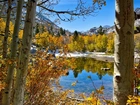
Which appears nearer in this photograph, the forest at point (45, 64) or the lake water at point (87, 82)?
the forest at point (45, 64)

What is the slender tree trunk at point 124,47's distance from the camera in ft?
5.17

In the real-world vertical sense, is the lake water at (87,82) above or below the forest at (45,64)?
below

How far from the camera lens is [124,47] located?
1.57 metres

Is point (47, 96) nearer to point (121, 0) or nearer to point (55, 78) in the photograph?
point (55, 78)

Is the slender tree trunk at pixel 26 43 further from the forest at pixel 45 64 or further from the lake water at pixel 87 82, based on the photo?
the lake water at pixel 87 82

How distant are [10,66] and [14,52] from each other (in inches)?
12.8

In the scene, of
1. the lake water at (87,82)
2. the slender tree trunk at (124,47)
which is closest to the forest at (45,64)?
the slender tree trunk at (124,47)

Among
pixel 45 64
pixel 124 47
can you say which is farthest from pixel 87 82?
pixel 124 47

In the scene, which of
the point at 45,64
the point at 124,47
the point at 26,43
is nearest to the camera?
the point at 124,47

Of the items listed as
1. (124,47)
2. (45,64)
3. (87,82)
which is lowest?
(87,82)

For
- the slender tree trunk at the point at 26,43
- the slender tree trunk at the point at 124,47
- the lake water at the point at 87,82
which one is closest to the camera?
the slender tree trunk at the point at 124,47

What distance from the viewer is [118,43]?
1.60 metres

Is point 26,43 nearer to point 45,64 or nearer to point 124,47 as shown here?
point 124,47

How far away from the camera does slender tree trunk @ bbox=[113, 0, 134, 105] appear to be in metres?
1.58
